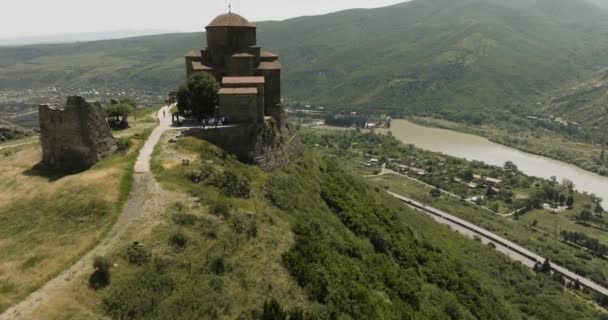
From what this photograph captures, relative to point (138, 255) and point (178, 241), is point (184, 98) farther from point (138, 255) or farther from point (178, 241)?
point (138, 255)

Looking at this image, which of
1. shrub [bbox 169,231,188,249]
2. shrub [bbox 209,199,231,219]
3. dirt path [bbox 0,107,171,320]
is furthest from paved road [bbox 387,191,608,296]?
shrub [bbox 169,231,188,249]

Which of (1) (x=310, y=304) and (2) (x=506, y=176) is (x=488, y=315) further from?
(2) (x=506, y=176)

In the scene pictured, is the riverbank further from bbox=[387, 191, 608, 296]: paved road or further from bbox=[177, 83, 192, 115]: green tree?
bbox=[177, 83, 192, 115]: green tree

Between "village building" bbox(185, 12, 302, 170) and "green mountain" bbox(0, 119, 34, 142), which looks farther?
"green mountain" bbox(0, 119, 34, 142)

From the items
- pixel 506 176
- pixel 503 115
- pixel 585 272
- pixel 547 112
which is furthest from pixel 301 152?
pixel 547 112

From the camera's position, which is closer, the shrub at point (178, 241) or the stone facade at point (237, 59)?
the shrub at point (178, 241)

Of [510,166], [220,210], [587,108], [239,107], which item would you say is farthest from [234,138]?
[587,108]

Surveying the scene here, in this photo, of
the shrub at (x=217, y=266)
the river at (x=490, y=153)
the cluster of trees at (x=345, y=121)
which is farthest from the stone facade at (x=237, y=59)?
the cluster of trees at (x=345, y=121)

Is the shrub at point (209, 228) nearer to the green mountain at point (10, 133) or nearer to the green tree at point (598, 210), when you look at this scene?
the green mountain at point (10, 133)
